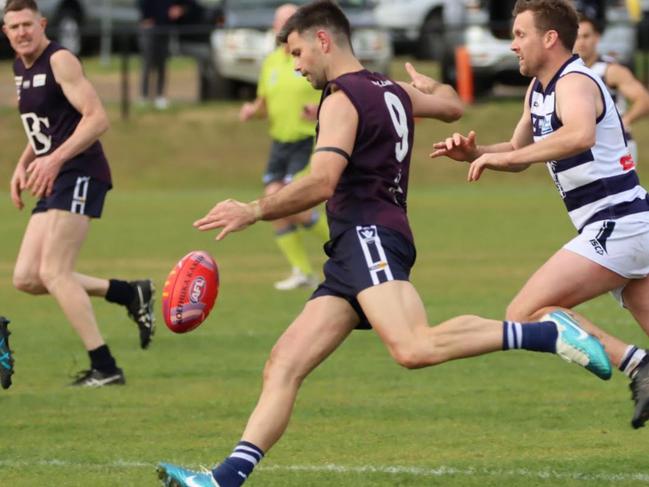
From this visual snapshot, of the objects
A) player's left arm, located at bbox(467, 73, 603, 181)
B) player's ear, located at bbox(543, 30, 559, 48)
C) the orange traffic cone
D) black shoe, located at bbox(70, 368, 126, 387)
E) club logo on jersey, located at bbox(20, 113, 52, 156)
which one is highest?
player's ear, located at bbox(543, 30, 559, 48)

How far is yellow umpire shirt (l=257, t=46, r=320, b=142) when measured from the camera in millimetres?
13609

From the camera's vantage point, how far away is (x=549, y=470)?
6.71 m

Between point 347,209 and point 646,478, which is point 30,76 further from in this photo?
point 646,478

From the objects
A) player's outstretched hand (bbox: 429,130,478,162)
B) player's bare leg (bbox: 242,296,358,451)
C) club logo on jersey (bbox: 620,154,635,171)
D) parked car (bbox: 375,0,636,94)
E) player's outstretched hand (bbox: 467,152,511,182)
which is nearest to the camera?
player's bare leg (bbox: 242,296,358,451)

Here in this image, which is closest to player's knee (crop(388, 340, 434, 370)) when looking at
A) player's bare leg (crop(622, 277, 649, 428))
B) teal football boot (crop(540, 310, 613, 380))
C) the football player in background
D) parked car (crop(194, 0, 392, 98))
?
teal football boot (crop(540, 310, 613, 380))

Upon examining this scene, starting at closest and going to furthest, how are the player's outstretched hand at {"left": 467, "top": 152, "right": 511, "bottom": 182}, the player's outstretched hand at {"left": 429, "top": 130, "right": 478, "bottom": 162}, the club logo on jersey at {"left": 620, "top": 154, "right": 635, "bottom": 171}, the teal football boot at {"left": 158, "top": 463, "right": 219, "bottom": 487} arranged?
the teal football boot at {"left": 158, "top": 463, "right": 219, "bottom": 487} < the player's outstretched hand at {"left": 467, "top": 152, "right": 511, "bottom": 182} < the player's outstretched hand at {"left": 429, "top": 130, "right": 478, "bottom": 162} < the club logo on jersey at {"left": 620, "top": 154, "right": 635, "bottom": 171}

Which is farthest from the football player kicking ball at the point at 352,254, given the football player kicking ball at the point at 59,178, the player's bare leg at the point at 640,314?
the football player kicking ball at the point at 59,178

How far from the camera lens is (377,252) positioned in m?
6.16

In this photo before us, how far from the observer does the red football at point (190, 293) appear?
657 centimetres

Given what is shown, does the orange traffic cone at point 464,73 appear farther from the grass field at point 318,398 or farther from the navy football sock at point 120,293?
the navy football sock at point 120,293

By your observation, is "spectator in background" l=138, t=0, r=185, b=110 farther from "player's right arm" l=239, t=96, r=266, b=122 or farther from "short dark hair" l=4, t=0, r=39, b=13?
"short dark hair" l=4, t=0, r=39, b=13

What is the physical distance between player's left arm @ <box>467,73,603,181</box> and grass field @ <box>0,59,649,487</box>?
136 centimetres

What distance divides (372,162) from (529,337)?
0.96m

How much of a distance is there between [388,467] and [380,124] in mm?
1616
